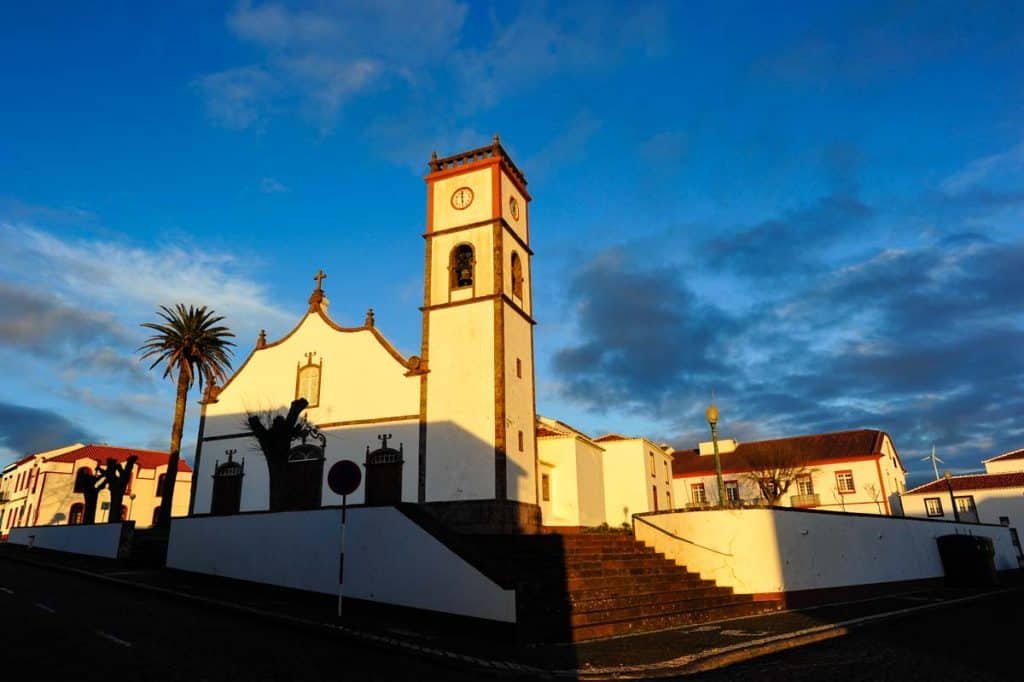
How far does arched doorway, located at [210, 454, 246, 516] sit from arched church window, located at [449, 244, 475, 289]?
11.0 m

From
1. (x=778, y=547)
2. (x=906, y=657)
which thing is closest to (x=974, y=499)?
(x=778, y=547)

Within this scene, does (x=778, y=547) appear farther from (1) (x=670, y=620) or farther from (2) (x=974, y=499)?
(2) (x=974, y=499)

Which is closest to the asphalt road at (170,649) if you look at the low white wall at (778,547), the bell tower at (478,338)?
the low white wall at (778,547)

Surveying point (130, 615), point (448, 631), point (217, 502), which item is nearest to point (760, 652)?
point (448, 631)

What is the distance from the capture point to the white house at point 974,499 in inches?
1588

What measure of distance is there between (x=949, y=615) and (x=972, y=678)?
8.10 m

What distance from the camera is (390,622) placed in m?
12.1

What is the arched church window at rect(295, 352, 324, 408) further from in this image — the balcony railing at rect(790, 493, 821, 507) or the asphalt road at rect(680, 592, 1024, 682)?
the balcony railing at rect(790, 493, 821, 507)

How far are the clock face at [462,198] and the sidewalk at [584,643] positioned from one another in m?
15.4

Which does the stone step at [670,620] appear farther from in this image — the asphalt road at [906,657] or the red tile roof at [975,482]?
the red tile roof at [975,482]

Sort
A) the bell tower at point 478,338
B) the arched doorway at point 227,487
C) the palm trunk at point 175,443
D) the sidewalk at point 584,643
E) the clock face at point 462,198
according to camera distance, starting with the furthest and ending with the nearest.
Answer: the palm trunk at point 175,443
the clock face at point 462,198
the arched doorway at point 227,487
the bell tower at point 478,338
the sidewalk at point 584,643

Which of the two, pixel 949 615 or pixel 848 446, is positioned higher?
A: pixel 848 446

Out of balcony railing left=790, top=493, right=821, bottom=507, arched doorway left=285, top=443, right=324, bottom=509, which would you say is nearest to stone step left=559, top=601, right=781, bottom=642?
arched doorway left=285, top=443, right=324, bottom=509

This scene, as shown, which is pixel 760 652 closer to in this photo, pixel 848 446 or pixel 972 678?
pixel 972 678
